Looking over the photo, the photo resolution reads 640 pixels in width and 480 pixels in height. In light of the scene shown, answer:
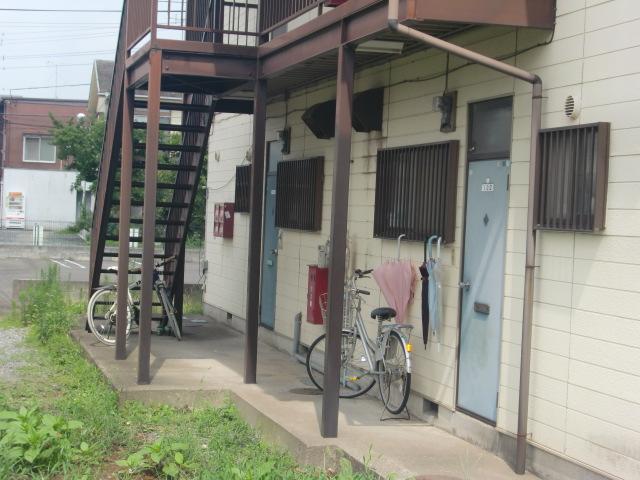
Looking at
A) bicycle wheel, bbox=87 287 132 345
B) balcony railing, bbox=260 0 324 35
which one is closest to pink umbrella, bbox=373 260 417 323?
balcony railing, bbox=260 0 324 35

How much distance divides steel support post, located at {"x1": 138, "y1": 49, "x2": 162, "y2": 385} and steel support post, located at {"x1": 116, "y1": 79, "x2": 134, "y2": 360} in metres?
1.12

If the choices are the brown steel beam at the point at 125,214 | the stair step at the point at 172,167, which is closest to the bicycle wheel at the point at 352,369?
the brown steel beam at the point at 125,214

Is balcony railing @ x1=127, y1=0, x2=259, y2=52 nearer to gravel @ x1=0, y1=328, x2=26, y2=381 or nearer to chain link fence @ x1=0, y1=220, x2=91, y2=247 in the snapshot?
gravel @ x1=0, y1=328, x2=26, y2=381

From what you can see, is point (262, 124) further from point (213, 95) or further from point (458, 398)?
point (458, 398)

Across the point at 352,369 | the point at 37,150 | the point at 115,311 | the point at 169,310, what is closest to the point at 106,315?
the point at 115,311

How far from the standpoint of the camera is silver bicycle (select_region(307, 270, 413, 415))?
717 centimetres

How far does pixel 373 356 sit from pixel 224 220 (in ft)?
20.3

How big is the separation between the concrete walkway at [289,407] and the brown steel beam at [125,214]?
0.35 metres

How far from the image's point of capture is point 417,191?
24.5 feet

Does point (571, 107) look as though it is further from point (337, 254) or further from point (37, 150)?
point (37, 150)

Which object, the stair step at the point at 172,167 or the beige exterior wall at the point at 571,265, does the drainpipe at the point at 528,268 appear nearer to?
the beige exterior wall at the point at 571,265

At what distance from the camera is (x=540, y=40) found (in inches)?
232

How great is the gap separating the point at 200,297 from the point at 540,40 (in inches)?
431

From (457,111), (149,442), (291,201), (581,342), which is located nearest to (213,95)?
(291,201)
